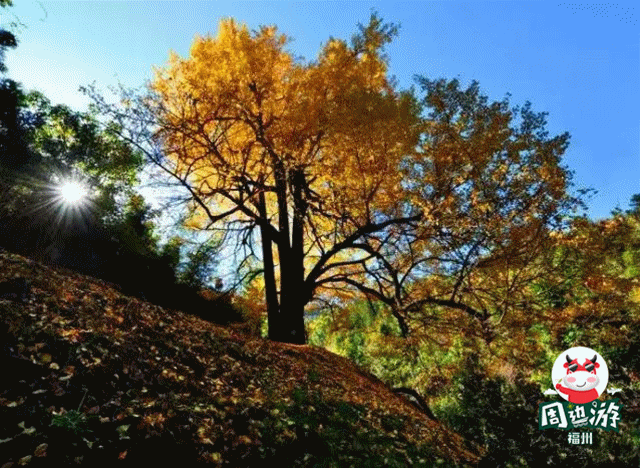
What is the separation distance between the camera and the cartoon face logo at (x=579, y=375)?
5.28 m

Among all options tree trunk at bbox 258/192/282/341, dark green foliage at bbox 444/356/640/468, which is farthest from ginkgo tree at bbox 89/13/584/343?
dark green foliage at bbox 444/356/640/468

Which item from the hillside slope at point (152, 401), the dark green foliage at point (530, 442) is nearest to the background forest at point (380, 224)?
the dark green foliage at point (530, 442)

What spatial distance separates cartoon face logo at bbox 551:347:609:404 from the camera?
17.3 feet

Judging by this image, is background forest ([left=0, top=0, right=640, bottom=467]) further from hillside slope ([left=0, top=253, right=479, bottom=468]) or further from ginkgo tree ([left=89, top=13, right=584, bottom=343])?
hillside slope ([left=0, top=253, right=479, bottom=468])

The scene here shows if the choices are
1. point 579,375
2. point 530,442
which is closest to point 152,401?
point 530,442

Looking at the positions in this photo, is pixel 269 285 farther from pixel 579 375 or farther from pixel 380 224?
pixel 579 375

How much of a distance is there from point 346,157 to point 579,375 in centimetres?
452

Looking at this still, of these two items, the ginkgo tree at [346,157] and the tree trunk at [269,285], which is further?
the tree trunk at [269,285]

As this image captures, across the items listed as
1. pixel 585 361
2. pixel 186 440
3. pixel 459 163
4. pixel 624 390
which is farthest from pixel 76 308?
pixel 624 390

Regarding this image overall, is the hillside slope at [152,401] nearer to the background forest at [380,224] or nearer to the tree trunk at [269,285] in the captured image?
the background forest at [380,224]

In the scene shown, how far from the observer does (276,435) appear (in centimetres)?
323

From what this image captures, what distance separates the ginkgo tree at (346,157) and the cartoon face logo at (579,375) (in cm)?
132

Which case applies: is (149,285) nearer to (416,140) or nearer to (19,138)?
(19,138)

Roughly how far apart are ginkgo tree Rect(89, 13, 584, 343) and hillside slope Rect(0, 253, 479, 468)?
2.56 meters
